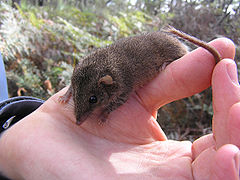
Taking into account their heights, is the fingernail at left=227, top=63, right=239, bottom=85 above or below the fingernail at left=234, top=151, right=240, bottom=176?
above

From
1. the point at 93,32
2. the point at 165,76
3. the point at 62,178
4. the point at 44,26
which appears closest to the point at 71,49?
the point at 44,26

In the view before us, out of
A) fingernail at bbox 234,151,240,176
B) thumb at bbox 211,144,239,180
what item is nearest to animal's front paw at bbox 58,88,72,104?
thumb at bbox 211,144,239,180

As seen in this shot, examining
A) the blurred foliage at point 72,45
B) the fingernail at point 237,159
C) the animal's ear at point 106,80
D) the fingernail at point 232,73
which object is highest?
the fingernail at point 232,73

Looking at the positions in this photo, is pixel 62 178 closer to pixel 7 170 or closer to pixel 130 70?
pixel 7 170

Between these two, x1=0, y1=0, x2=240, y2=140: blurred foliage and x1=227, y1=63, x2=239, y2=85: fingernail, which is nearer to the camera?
x1=227, y1=63, x2=239, y2=85: fingernail

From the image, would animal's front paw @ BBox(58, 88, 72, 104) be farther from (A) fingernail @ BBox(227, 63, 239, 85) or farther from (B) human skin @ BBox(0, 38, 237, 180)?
(A) fingernail @ BBox(227, 63, 239, 85)

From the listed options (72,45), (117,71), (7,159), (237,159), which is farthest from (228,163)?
(72,45)

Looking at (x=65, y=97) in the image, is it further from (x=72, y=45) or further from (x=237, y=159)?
(x=72, y=45)

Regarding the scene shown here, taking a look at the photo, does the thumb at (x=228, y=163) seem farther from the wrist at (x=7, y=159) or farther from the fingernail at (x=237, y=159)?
the wrist at (x=7, y=159)

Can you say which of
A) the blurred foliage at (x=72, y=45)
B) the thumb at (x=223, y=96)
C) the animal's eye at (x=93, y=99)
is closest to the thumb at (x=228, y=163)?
the thumb at (x=223, y=96)
